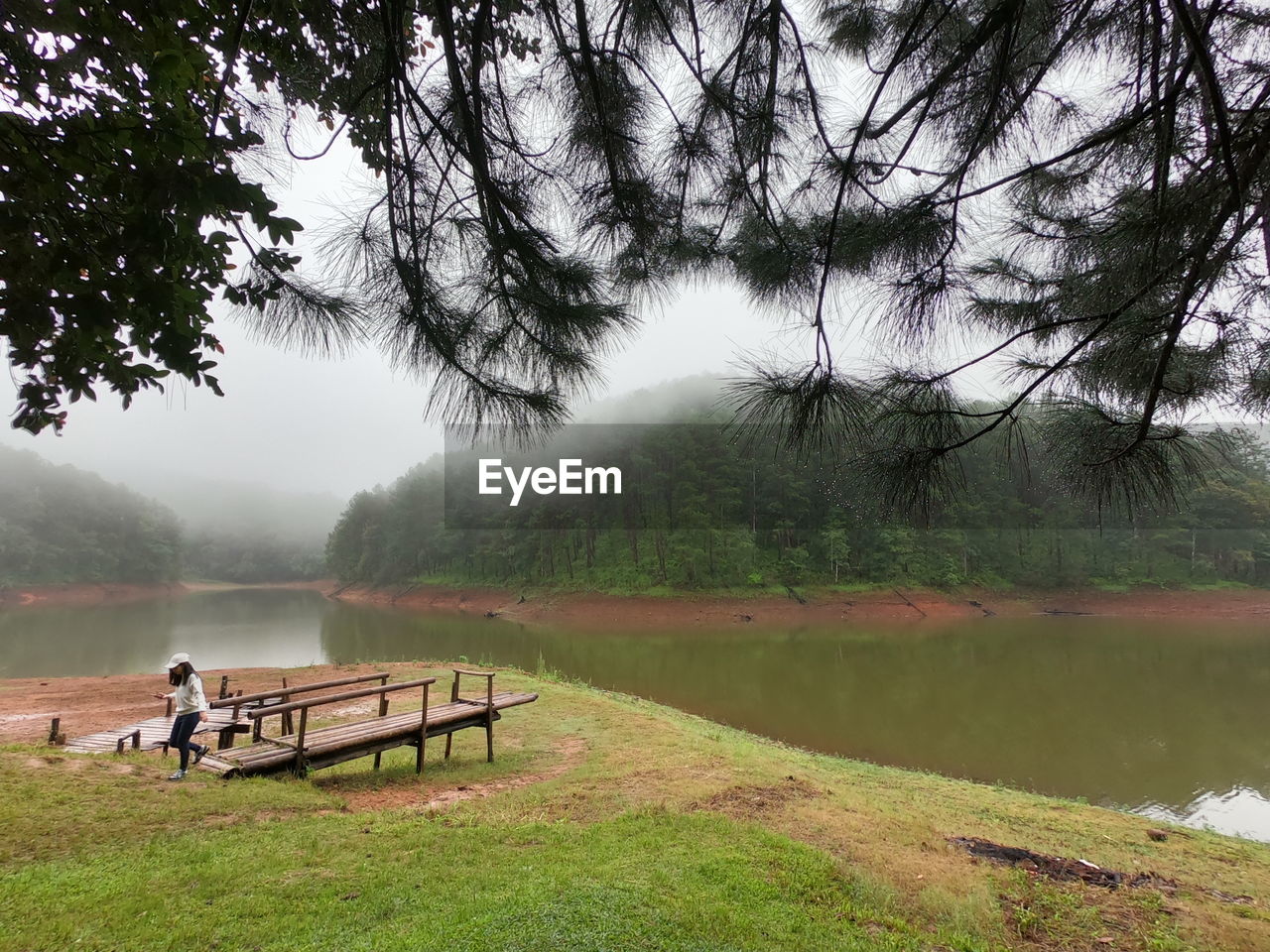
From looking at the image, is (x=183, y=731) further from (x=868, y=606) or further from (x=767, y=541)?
(x=767, y=541)

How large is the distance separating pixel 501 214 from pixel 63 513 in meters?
53.6

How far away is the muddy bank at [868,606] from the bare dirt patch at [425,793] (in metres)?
17.9

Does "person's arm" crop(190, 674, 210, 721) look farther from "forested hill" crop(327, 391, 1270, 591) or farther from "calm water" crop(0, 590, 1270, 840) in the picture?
"forested hill" crop(327, 391, 1270, 591)

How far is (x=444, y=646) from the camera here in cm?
1644

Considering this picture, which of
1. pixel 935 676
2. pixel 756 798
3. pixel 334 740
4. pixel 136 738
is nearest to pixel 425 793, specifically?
pixel 334 740

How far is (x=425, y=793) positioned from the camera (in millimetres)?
4047

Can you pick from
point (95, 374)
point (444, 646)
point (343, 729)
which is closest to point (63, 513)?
point (444, 646)

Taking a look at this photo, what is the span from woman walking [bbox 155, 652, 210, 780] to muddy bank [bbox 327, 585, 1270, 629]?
18.7 metres

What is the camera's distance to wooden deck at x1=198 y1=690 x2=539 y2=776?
3.74m

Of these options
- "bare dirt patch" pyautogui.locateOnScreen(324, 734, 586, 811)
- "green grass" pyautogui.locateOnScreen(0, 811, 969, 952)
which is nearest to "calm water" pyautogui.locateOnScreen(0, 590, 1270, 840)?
"bare dirt patch" pyautogui.locateOnScreen(324, 734, 586, 811)

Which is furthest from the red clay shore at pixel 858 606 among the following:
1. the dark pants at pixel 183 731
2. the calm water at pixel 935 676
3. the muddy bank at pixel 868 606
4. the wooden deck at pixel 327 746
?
the dark pants at pixel 183 731

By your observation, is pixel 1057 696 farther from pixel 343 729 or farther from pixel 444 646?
pixel 444 646

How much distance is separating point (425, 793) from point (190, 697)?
1.67 metres

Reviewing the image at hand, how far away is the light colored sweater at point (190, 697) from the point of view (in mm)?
4000
